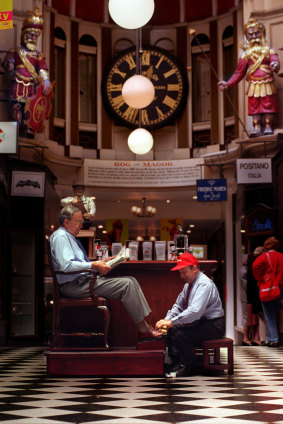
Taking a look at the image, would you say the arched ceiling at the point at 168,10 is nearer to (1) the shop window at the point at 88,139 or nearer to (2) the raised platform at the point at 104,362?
(1) the shop window at the point at 88,139

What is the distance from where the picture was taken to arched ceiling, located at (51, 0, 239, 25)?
667 inches

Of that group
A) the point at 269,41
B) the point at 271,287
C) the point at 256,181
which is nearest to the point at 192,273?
the point at 271,287

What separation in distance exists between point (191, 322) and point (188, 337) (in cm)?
13

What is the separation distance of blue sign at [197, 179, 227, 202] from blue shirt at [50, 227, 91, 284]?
28.1ft

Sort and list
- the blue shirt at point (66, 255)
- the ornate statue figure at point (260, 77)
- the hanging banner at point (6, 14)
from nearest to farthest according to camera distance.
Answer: the blue shirt at point (66, 255) → the hanging banner at point (6, 14) → the ornate statue figure at point (260, 77)

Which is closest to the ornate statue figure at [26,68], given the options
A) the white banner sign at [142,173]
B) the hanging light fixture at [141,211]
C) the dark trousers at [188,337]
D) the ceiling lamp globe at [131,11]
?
the white banner sign at [142,173]

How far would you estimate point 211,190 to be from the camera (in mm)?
14672

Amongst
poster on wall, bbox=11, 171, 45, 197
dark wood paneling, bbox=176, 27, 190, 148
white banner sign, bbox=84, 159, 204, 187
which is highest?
dark wood paneling, bbox=176, 27, 190, 148

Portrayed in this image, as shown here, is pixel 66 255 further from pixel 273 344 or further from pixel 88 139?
pixel 88 139

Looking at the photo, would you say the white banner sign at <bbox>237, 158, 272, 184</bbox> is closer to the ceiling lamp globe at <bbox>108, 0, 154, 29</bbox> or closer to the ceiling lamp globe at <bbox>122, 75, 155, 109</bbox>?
the ceiling lamp globe at <bbox>122, 75, 155, 109</bbox>

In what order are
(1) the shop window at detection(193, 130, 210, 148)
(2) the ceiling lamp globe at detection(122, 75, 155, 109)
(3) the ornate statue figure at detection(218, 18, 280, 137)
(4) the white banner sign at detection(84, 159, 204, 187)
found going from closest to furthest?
(2) the ceiling lamp globe at detection(122, 75, 155, 109), (3) the ornate statue figure at detection(218, 18, 280, 137), (4) the white banner sign at detection(84, 159, 204, 187), (1) the shop window at detection(193, 130, 210, 148)

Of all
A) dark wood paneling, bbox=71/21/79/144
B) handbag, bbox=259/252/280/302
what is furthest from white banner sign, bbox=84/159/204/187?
handbag, bbox=259/252/280/302

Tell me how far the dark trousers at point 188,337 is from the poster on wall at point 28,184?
7218 mm

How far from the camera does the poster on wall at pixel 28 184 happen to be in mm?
12852
